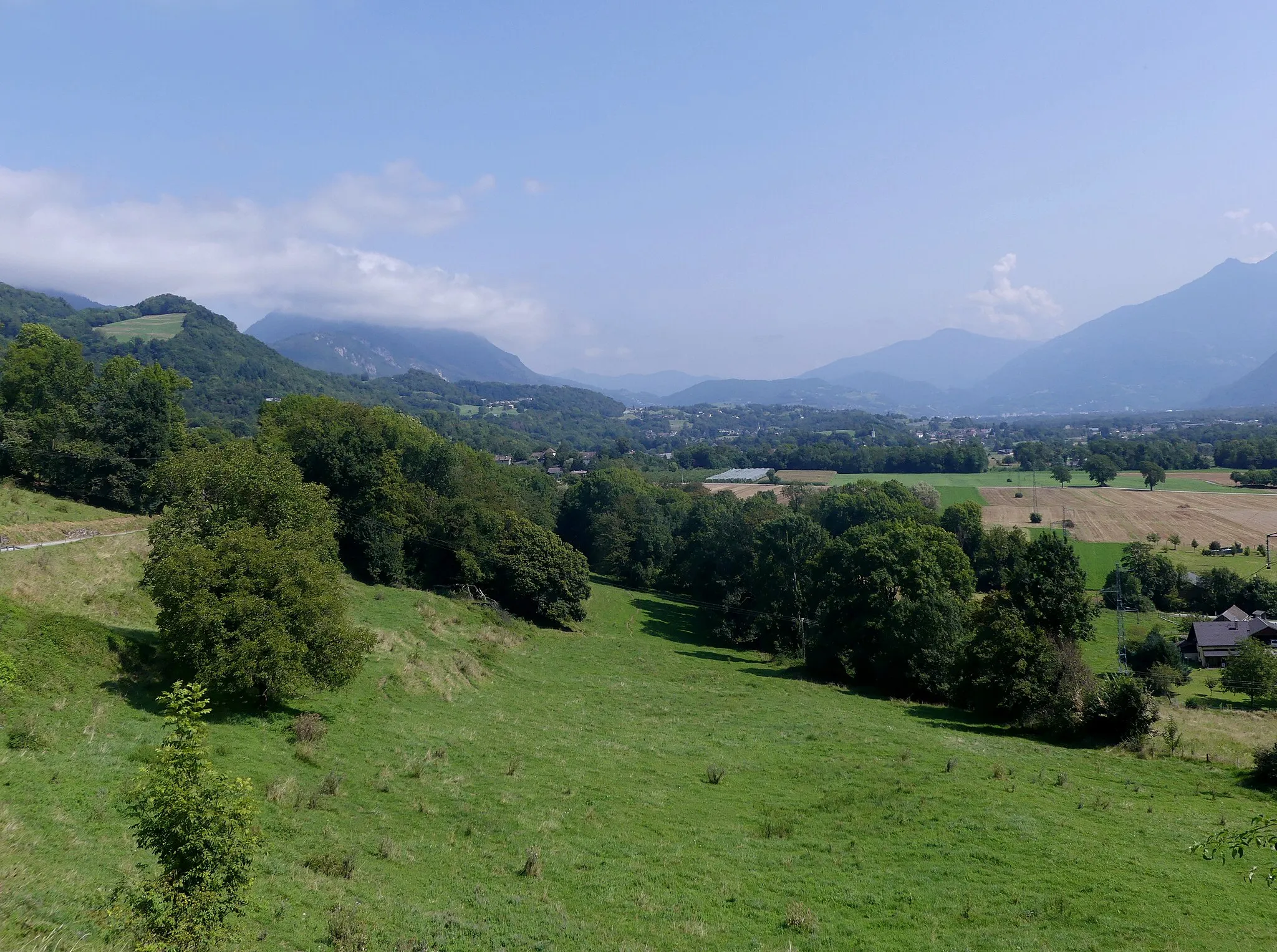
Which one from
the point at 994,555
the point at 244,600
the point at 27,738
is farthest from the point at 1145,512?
the point at 27,738

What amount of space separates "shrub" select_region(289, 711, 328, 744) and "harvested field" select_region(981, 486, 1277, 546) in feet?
342

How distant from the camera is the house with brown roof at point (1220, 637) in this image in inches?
2453

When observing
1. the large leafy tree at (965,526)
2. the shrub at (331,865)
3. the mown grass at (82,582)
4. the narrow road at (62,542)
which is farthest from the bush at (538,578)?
the large leafy tree at (965,526)

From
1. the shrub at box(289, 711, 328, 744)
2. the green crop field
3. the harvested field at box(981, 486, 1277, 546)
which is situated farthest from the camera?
the harvested field at box(981, 486, 1277, 546)

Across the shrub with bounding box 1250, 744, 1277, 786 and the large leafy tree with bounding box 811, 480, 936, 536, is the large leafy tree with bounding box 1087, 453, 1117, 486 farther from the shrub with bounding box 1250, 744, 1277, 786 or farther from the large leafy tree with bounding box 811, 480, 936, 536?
the shrub with bounding box 1250, 744, 1277, 786

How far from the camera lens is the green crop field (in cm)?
1301

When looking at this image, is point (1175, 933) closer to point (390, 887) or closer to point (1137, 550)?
point (390, 887)

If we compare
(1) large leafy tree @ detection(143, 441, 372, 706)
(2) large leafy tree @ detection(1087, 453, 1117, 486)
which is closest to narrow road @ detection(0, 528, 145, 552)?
(1) large leafy tree @ detection(143, 441, 372, 706)

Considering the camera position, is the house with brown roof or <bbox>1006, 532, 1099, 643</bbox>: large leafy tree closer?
<bbox>1006, 532, 1099, 643</bbox>: large leafy tree

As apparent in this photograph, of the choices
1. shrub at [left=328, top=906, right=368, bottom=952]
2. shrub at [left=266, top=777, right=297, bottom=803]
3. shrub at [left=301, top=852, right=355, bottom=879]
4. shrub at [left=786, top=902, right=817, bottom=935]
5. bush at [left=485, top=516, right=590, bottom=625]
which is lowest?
bush at [left=485, top=516, right=590, bottom=625]

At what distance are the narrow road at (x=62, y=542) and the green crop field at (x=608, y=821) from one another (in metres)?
1.18

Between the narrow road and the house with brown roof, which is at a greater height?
the narrow road

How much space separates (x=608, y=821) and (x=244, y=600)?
1296 centimetres

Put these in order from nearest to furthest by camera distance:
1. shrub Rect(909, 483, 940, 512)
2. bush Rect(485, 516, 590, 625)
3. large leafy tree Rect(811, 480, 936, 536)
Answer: bush Rect(485, 516, 590, 625), large leafy tree Rect(811, 480, 936, 536), shrub Rect(909, 483, 940, 512)
